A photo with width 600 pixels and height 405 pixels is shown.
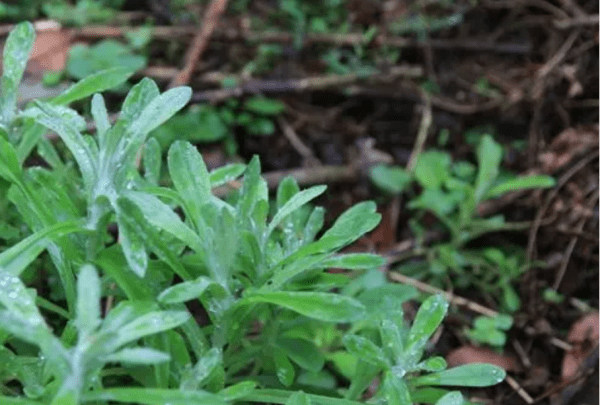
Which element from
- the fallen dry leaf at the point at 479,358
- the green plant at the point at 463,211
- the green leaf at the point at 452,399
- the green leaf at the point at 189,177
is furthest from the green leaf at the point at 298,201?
the green plant at the point at 463,211

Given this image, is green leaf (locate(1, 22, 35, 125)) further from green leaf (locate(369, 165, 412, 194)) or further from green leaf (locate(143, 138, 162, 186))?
green leaf (locate(369, 165, 412, 194))

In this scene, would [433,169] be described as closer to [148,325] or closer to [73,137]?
[73,137]

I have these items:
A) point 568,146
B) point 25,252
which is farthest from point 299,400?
point 568,146

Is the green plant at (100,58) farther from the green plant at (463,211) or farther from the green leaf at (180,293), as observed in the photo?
the green leaf at (180,293)

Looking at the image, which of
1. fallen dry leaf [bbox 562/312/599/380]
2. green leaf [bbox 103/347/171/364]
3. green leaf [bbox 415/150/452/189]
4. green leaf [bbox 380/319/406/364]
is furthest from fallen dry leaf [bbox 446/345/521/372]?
green leaf [bbox 103/347/171/364]

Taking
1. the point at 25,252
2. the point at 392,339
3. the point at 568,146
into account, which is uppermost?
the point at 25,252

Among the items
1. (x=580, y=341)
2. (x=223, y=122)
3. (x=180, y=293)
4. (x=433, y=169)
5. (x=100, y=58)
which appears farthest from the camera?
(x=100, y=58)
